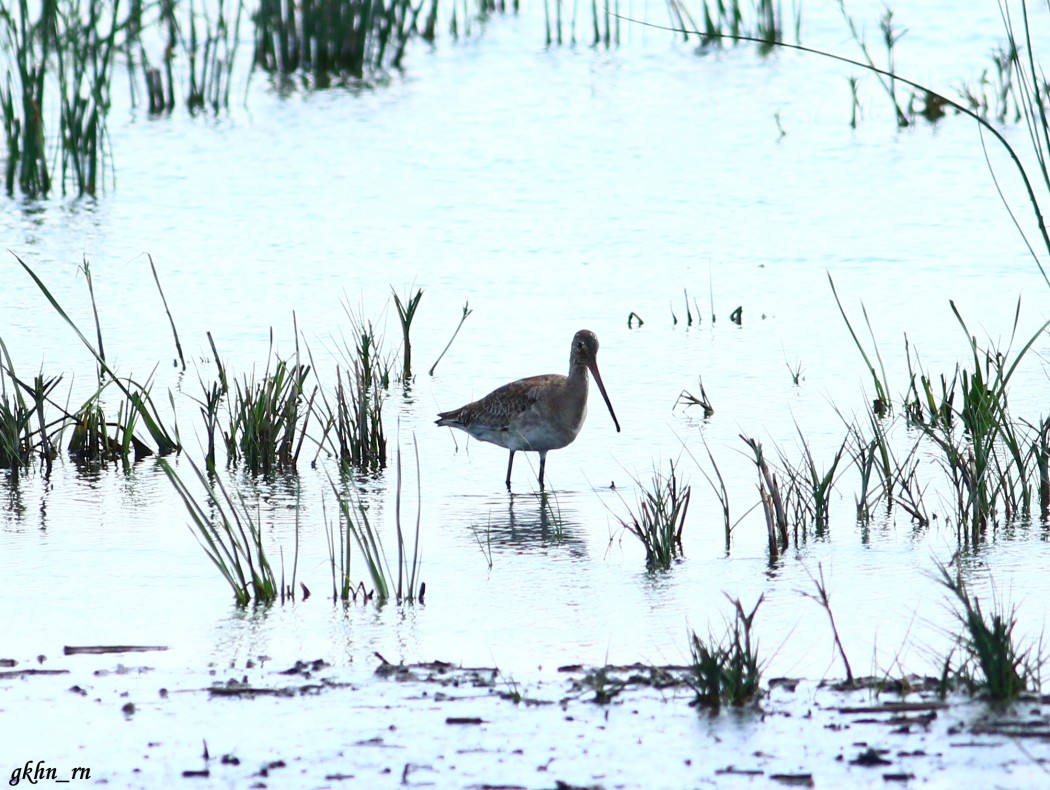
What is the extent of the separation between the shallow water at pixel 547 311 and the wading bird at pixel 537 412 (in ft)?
0.78

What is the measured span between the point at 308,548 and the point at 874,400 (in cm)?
341

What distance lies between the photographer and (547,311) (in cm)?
1155

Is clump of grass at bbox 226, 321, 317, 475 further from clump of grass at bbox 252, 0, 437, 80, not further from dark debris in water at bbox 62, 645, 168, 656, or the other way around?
clump of grass at bbox 252, 0, 437, 80

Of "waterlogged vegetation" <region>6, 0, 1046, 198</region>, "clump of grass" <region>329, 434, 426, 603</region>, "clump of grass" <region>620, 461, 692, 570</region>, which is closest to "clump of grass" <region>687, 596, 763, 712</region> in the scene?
"clump of grass" <region>329, 434, 426, 603</region>

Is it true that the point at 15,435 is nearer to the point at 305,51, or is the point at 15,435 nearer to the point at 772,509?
the point at 772,509

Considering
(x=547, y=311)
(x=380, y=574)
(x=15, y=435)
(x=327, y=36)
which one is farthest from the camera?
(x=327, y=36)

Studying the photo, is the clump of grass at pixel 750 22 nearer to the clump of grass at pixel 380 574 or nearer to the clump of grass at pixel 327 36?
the clump of grass at pixel 327 36

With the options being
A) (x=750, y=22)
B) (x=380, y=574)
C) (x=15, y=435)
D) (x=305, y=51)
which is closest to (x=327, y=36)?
(x=305, y=51)

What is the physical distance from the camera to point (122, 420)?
859 centimetres

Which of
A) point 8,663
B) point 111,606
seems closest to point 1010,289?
point 111,606

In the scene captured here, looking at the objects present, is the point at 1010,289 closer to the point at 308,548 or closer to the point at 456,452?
the point at 456,452

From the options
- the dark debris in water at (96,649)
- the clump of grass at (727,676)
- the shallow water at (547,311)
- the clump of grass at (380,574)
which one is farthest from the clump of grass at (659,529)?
the dark debris in water at (96,649)

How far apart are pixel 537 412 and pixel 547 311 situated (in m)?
3.73

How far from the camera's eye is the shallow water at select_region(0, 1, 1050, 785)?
219 inches
